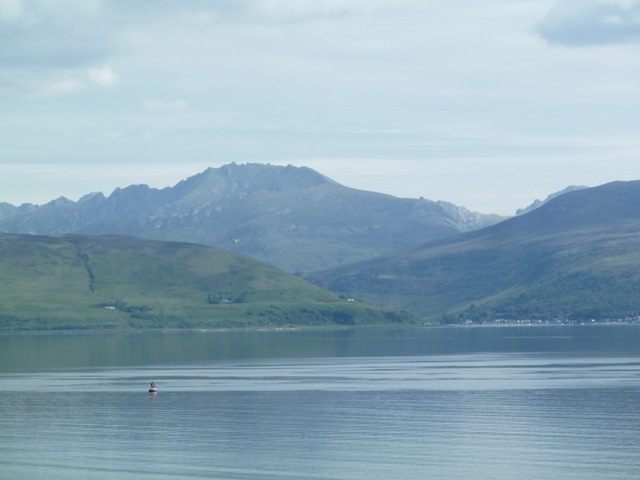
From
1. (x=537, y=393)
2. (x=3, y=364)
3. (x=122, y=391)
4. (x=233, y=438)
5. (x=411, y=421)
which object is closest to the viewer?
(x=233, y=438)

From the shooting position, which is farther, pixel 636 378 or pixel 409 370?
pixel 409 370

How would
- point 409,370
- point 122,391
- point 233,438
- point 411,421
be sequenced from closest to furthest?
point 233,438 → point 411,421 → point 122,391 → point 409,370

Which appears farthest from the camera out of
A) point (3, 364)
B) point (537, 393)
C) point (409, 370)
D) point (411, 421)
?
point (3, 364)

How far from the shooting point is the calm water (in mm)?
65500

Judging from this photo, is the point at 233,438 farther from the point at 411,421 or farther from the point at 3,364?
the point at 3,364

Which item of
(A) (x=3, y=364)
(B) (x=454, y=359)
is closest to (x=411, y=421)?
(B) (x=454, y=359)

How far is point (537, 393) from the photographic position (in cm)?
10619

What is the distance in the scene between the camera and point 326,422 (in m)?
85.4

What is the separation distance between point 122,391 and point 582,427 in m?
58.4

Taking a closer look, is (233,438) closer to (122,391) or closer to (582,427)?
(582,427)

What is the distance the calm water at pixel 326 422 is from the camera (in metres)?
65.5

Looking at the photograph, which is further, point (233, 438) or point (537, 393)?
point (537, 393)

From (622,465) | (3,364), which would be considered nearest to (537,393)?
(622,465)

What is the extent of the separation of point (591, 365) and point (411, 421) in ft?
224
